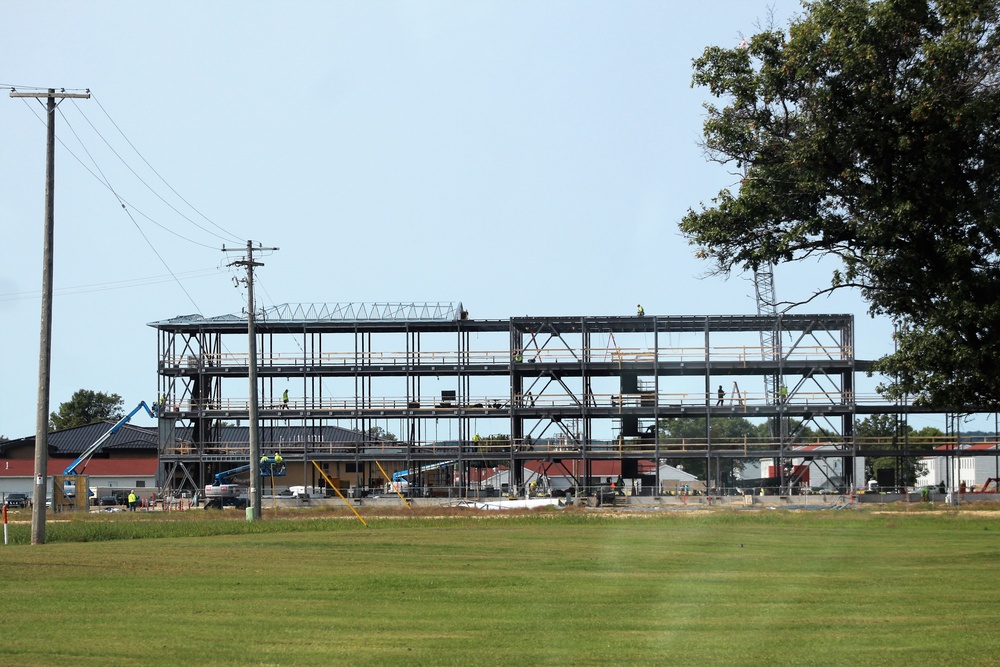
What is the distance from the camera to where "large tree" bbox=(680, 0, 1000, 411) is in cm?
2164

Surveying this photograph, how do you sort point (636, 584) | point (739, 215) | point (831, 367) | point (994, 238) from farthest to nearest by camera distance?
point (831, 367) → point (739, 215) → point (994, 238) → point (636, 584)

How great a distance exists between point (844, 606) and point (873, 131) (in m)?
10.1

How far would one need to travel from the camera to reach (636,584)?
62.2 feet

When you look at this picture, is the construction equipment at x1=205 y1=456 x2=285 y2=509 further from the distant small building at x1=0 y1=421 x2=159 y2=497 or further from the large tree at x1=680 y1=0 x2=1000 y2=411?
the large tree at x1=680 y1=0 x2=1000 y2=411

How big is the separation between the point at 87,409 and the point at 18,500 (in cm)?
5676

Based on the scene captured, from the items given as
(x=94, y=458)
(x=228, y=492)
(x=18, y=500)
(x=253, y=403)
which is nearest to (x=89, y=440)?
(x=94, y=458)

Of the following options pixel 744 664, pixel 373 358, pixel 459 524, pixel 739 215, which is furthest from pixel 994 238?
pixel 373 358

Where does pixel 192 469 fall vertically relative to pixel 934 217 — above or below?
below

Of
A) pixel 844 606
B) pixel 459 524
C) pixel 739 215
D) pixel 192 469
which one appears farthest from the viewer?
pixel 192 469

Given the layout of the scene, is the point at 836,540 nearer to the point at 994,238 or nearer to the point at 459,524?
the point at 994,238

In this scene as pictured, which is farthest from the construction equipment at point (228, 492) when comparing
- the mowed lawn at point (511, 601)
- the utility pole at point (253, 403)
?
the mowed lawn at point (511, 601)

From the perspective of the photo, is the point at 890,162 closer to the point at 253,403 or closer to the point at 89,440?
the point at 253,403

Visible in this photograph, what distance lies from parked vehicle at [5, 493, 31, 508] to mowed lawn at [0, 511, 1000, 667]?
43.0 m

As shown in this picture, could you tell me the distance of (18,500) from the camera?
7425cm
